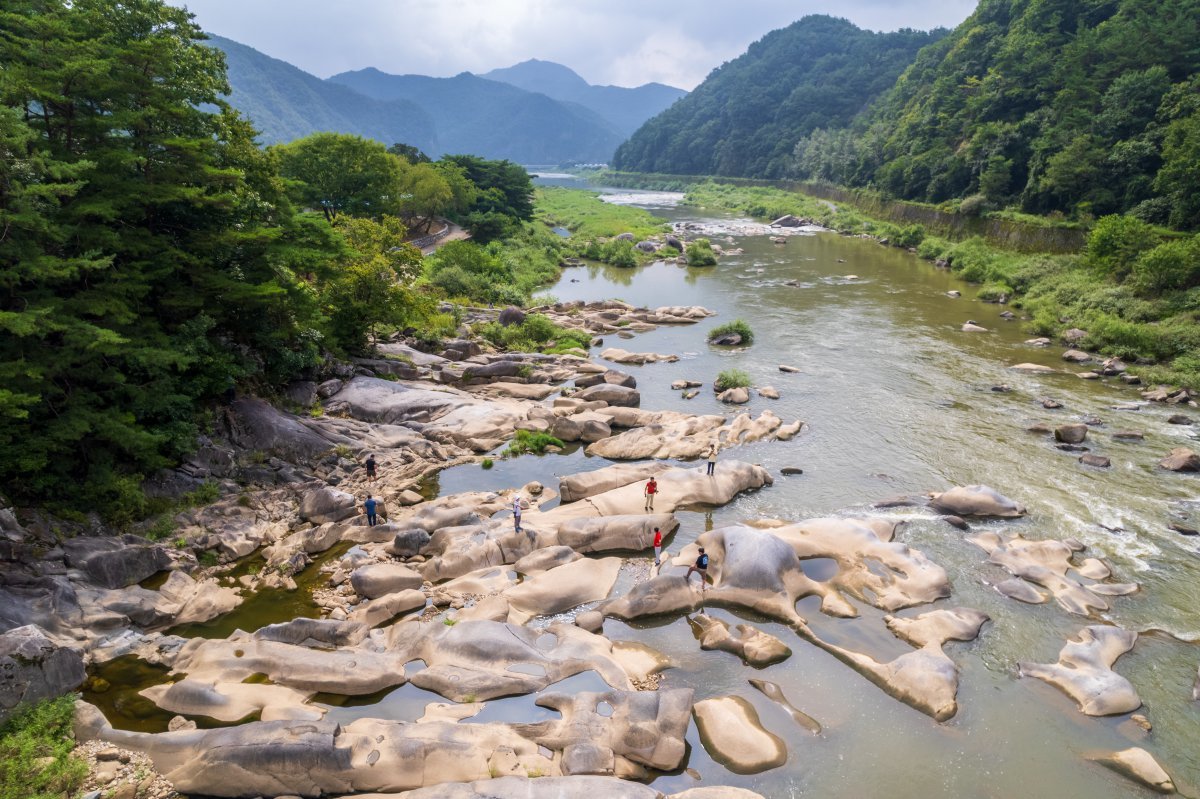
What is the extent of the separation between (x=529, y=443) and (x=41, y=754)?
20.3 m

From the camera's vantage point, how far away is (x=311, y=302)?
29609 millimetres

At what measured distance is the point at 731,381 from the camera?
1516 inches

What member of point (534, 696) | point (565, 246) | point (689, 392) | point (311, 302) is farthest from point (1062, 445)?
point (565, 246)

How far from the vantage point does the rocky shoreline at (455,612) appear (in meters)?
13.6

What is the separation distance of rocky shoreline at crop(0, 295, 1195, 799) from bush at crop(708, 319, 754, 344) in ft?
62.7

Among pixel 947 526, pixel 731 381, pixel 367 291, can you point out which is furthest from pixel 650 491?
pixel 367 291

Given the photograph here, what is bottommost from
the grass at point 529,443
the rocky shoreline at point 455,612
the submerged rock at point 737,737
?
the submerged rock at point 737,737

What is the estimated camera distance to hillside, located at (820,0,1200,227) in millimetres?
55938

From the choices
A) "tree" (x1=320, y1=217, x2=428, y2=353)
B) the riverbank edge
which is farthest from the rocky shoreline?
the riverbank edge

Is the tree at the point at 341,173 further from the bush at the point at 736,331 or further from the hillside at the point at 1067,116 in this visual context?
the hillside at the point at 1067,116

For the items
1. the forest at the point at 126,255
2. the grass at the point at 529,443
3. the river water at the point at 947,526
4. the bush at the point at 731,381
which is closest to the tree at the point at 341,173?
the river water at the point at 947,526

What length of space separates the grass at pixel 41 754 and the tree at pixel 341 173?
55.1m

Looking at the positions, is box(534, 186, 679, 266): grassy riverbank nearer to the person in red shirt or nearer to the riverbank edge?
the riverbank edge

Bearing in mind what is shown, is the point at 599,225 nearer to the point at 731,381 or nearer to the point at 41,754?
the point at 731,381
